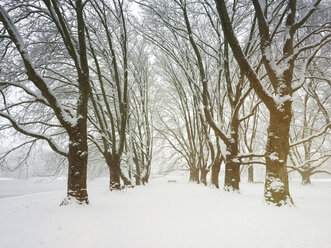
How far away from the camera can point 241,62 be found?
13.9 ft

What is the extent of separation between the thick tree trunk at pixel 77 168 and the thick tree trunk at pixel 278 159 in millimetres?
4377

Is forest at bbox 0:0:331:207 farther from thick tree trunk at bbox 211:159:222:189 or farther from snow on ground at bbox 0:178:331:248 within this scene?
snow on ground at bbox 0:178:331:248

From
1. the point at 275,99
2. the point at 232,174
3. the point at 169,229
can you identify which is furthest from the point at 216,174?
the point at 169,229

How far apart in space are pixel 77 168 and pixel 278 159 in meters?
4.75

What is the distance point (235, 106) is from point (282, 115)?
2846 mm

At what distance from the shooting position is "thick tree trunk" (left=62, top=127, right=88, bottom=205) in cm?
477

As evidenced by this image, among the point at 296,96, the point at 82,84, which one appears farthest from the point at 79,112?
the point at 296,96

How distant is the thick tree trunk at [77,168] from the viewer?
4.77 m

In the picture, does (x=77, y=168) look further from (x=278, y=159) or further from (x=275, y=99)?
(x=275, y=99)

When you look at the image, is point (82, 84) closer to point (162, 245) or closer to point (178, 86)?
point (162, 245)

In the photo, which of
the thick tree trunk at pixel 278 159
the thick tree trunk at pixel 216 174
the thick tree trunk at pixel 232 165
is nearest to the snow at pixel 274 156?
the thick tree trunk at pixel 278 159

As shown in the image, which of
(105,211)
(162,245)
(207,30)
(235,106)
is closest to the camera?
(162,245)

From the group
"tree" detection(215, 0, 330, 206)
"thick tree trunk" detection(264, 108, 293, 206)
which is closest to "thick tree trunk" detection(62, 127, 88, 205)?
"tree" detection(215, 0, 330, 206)

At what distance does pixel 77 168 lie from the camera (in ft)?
15.9
